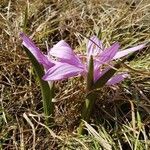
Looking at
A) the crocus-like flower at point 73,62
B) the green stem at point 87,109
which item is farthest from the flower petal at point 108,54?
the green stem at point 87,109

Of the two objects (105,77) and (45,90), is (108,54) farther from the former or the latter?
(45,90)

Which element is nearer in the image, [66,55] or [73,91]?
[66,55]

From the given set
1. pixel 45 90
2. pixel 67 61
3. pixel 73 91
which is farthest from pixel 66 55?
pixel 73 91

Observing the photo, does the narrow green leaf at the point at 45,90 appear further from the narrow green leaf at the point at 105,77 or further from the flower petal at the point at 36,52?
the narrow green leaf at the point at 105,77

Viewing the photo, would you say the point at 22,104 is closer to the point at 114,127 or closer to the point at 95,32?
the point at 114,127

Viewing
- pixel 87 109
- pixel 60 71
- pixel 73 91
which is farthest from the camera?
pixel 73 91

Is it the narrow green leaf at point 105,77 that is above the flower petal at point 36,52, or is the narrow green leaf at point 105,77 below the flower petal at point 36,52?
below

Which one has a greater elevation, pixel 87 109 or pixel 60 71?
pixel 60 71

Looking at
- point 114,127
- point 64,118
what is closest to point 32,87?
point 64,118
